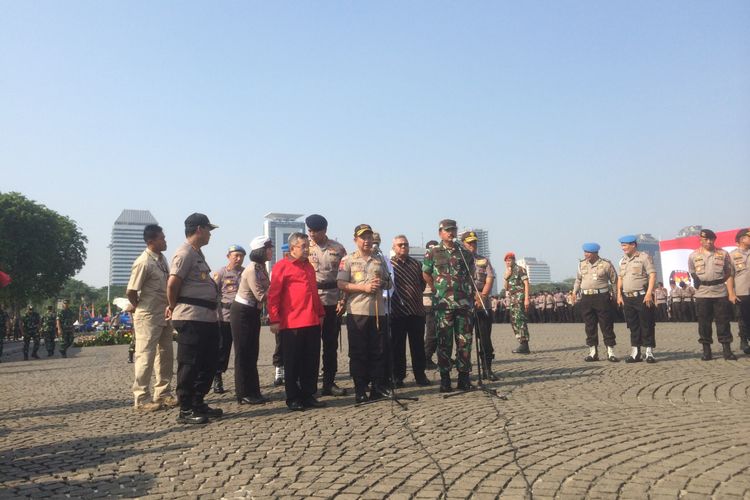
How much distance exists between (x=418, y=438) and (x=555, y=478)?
136cm

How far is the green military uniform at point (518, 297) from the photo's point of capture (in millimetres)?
12094

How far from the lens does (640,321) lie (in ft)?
30.8

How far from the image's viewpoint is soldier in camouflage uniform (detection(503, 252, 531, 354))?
1208cm

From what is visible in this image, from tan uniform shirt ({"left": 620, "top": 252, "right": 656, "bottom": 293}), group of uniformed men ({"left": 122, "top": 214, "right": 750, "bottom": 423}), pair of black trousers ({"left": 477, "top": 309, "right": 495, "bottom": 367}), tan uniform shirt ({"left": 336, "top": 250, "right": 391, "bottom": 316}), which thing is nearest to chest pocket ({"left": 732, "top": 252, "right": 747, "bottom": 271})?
group of uniformed men ({"left": 122, "top": 214, "right": 750, "bottom": 423})

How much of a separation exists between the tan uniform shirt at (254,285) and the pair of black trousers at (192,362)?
3.29 feet

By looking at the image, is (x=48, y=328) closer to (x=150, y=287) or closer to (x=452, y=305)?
(x=150, y=287)

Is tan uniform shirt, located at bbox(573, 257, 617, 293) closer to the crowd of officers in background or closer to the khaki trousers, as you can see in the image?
the khaki trousers

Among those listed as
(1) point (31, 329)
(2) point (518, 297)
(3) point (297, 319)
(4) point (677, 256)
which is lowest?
(1) point (31, 329)

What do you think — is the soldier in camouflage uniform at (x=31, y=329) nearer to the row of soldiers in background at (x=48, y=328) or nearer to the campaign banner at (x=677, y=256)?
the row of soldiers in background at (x=48, y=328)

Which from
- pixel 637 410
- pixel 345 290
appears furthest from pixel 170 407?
pixel 637 410

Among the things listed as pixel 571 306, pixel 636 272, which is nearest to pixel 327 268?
pixel 636 272

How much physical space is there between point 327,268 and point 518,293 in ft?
20.1

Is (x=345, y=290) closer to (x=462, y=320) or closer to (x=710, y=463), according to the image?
(x=462, y=320)

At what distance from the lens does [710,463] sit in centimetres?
371
